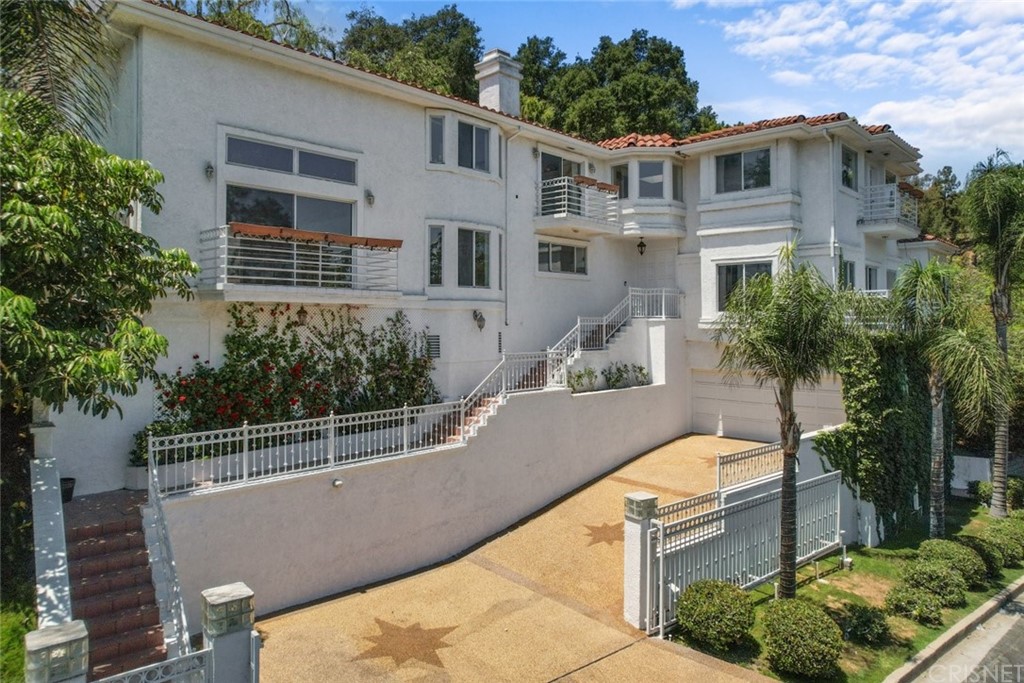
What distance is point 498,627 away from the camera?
399 inches

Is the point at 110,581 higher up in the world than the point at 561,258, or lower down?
lower down

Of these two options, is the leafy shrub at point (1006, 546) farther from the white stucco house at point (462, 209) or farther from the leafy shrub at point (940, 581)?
the white stucco house at point (462, 209)

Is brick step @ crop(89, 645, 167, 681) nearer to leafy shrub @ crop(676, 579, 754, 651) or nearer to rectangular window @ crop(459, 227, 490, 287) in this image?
leafy shrub @ crop(676, 579, 754, 651)

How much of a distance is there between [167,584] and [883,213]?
22794 mm

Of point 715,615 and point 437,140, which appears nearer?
point 715,615

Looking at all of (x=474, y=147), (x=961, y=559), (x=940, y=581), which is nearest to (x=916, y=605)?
(x=940, y=581)

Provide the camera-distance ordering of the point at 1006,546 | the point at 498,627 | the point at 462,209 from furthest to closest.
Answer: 1. the point at 462,209
2. the point at 1006,546
3. the point at 498,627

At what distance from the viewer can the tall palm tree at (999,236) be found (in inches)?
678

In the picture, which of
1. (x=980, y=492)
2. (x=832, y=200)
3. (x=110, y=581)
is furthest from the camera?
(x=980, y=492)

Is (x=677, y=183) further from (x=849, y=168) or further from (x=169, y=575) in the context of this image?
(x=169, y=575)

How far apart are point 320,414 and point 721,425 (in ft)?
45.2

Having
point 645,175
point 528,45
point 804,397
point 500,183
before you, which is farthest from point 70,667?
point 528,45

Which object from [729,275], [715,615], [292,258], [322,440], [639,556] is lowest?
[715,615]

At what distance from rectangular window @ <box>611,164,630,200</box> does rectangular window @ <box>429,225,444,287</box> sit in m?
8.49
